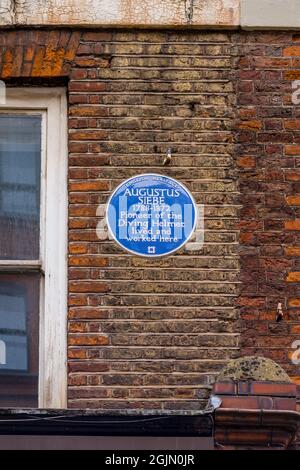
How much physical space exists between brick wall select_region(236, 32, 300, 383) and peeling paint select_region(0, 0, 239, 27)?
249 millimetres

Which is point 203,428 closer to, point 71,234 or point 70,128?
point 71,234

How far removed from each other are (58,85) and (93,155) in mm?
547

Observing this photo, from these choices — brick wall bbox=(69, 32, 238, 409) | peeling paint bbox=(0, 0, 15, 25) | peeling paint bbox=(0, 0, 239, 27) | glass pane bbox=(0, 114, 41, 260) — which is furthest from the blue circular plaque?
peeling paint bbox=(0, 0, 15, 25)

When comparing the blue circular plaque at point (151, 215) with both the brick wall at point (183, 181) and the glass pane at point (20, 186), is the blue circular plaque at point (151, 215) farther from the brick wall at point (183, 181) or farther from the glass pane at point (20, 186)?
the glass pane at point (20, 186)

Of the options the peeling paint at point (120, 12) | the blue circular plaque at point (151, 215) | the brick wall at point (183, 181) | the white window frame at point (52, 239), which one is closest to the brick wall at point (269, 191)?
the brick wall at point (183, 181)

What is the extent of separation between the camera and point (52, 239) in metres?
8.24

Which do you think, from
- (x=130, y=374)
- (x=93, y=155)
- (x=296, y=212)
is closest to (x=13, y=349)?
(x=130, y=374)

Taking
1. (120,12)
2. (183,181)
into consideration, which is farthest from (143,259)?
(120,12)

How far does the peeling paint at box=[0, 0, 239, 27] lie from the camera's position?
8508 mm

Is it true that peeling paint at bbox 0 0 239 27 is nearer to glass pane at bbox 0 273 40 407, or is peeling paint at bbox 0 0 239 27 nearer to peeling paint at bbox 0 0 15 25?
peeling paint at bbox 0 0 15 25

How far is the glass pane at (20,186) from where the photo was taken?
27.1 feet

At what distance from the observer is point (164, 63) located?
8.51 m

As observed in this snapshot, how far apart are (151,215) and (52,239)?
619mm

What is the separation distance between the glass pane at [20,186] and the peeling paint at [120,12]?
2.08 ft
